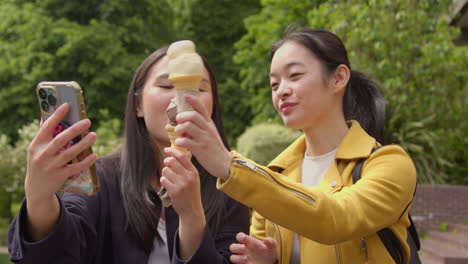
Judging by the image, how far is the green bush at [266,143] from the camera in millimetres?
9867

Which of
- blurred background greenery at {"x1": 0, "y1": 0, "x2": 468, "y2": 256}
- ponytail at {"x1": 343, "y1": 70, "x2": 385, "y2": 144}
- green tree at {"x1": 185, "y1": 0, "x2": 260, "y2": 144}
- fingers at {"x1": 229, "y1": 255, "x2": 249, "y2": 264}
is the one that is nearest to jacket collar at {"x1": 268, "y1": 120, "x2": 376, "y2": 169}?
ponytail at {"x1": 343, "y1": 70, "x2": 385, "y2": 144}

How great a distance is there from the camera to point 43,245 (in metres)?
1.76

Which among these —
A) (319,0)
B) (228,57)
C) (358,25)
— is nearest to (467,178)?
(358,25)

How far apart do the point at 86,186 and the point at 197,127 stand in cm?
44

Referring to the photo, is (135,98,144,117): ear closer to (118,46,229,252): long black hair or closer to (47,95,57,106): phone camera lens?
(118,46,229,252): long black hair

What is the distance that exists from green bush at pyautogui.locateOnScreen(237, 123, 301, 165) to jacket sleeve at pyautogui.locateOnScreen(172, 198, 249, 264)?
7268mm

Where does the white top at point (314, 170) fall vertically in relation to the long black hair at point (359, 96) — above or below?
below

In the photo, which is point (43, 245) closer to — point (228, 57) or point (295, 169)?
point (295, 169)

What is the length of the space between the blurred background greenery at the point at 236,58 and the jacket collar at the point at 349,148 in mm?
1573

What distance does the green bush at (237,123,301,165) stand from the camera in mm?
9867

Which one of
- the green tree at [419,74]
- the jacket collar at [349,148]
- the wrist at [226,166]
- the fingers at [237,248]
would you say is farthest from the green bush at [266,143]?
the wrist at [226,166]

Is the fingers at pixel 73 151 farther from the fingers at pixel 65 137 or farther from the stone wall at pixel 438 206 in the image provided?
the stone wall at pixel 438 206

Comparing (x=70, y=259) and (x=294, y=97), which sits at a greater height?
(x=294, y=97)

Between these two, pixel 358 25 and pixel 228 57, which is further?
pixel 228 57
